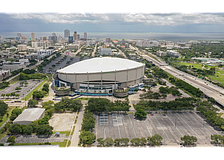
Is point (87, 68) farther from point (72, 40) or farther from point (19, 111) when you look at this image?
point (72, 40)

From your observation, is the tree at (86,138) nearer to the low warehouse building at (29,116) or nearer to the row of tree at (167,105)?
the low warehouse building at (29,116)

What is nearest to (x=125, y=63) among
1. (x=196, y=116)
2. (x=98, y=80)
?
(x=98, y=80)

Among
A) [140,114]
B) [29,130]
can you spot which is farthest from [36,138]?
[140,114]

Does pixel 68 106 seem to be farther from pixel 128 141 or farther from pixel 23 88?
pixel 23 88

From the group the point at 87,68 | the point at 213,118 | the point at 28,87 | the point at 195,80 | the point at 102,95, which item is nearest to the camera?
the point at 213,118

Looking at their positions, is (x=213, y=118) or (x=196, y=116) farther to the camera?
(x=196, y=116)

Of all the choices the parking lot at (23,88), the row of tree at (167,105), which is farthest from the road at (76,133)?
the parking lot at (23,88)

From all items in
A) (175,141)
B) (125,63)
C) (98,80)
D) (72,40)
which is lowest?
(175,141)

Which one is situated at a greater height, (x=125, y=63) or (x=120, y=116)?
(x=125, y=63)

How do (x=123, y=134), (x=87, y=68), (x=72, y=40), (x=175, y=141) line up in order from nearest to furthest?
1. (x=175, y=141)
2. (x=123, y=134)
3. (x=87, y=68)
4. (x=72, y=40)

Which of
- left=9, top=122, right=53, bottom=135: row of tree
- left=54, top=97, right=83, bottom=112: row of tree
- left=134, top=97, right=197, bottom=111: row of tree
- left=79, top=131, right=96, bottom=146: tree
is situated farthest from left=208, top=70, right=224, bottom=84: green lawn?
left=9, top=122, right=53, bottom=135: row of tree
